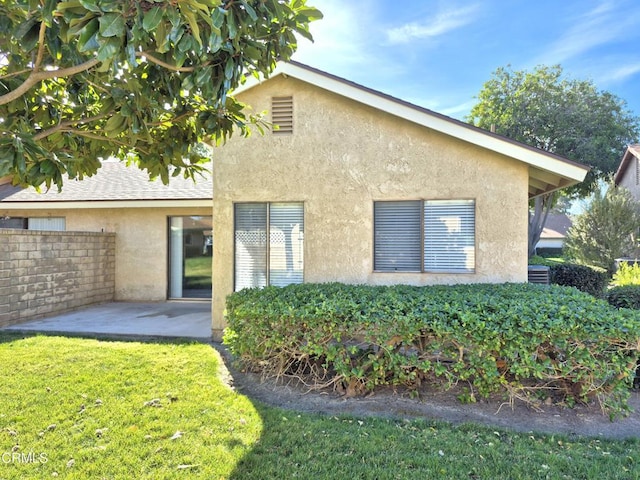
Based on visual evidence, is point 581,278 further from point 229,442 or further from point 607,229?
point 229,442

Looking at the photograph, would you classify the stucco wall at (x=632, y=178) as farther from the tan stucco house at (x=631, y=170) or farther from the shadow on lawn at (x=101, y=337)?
the shadow on lawn at (x=101, y=337)

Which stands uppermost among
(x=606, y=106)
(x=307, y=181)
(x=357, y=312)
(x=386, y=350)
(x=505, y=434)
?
(x=606, y=106)

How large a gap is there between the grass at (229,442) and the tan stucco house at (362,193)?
117 inches

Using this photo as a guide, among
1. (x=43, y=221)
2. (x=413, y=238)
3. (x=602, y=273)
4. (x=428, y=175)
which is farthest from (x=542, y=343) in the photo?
(x=43, y=221)

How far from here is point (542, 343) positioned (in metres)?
4.36

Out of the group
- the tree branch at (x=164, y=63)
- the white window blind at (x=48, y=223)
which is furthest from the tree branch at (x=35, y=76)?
the white window blind at (x=48, y=223)

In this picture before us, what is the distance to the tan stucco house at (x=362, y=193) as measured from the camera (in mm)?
6629

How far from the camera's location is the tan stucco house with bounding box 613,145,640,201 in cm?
2311

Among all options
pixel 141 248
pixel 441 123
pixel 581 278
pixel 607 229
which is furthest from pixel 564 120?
pixel 141 248

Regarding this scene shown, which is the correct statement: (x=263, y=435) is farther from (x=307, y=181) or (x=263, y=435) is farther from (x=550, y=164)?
(x=550, y=164)

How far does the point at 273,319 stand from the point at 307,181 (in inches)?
123

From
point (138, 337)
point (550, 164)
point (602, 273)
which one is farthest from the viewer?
point (602, 273)

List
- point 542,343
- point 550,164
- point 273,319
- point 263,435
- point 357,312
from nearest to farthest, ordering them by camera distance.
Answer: point 263,435, point 542,343, point 357,312, point 273,319, point 550,164

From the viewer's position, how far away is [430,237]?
680 centimetres
